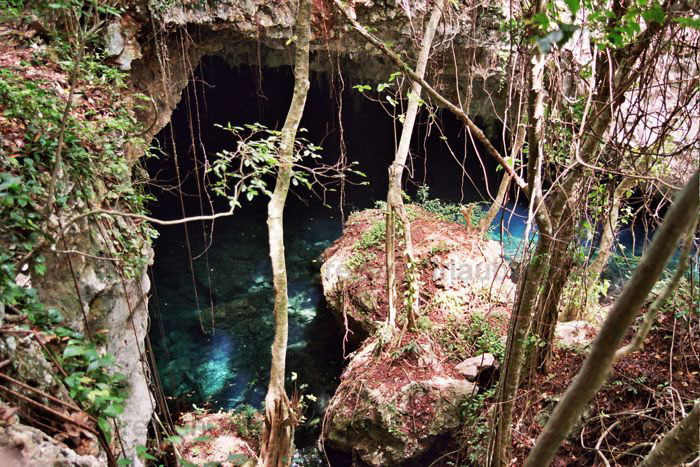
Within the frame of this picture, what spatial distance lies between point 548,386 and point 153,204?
900cm

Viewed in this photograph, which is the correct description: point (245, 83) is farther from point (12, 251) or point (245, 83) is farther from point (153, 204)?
point (12, 251)

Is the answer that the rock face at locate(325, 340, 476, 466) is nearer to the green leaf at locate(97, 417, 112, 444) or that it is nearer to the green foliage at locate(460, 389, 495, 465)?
the green foliage at locate(460, 389, 495, 465)

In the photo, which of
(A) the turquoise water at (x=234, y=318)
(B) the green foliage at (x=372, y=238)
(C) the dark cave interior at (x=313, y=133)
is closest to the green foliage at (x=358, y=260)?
(B) the green foliage at (x=372, y=238)

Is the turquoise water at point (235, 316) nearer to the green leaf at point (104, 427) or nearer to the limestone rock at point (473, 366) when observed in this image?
the limestone rock at point (473, 366)

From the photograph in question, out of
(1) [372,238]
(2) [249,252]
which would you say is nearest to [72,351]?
(1) [372,238]

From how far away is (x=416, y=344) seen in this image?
446 centimetres

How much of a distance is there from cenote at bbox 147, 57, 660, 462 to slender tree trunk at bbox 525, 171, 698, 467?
1626 millimetres

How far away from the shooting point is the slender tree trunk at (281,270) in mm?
2824

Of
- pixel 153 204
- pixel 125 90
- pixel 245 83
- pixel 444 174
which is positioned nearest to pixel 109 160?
pixel 125 90

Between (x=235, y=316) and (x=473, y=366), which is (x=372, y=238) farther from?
(x=235, y=316)

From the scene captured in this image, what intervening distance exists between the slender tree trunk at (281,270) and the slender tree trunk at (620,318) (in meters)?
2.13

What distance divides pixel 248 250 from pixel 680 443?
813 centimetres

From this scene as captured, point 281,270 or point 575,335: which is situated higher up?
point 281,270

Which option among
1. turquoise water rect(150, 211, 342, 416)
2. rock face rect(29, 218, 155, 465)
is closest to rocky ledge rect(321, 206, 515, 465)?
turquoise water rect(150, 211, 342, 416)
